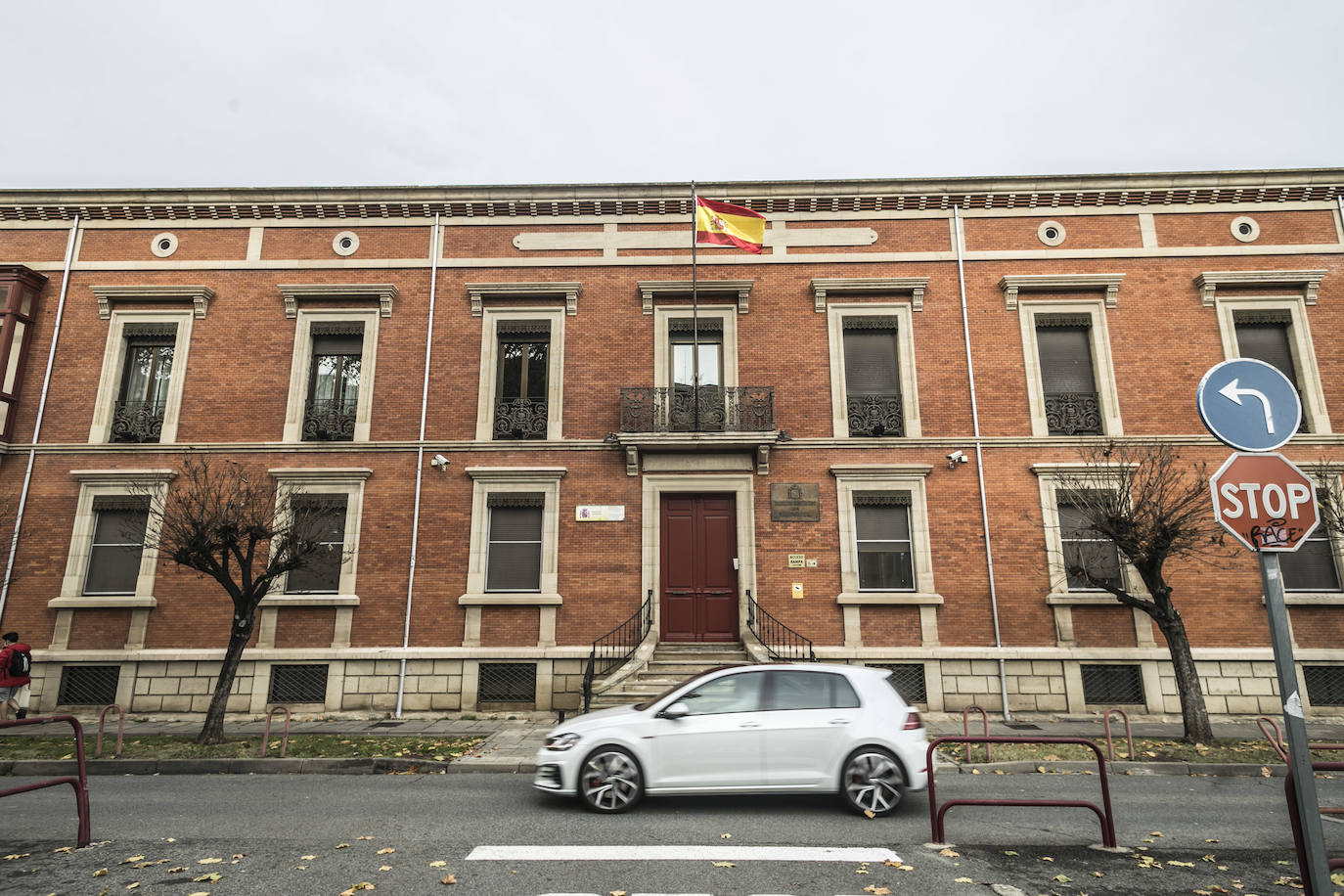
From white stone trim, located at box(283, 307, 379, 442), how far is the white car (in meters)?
10.4

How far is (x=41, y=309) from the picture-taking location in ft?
53.6

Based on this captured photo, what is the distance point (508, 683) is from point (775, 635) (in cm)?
528

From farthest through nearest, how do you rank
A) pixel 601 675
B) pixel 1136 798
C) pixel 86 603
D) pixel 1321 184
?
pixel 1321 184 → pixel 86 603 → pixel 601 675 → pixel 1136 798

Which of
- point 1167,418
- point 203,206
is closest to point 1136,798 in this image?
point 1167,418

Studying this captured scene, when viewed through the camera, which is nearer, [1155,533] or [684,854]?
[684,854]

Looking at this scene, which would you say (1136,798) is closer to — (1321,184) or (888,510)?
(888,510)

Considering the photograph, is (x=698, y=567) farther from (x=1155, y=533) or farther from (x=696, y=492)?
(x=1155, y=533)

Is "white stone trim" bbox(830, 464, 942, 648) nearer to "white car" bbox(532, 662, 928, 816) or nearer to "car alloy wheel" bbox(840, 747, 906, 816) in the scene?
"white car" bbox(532, 662, 928, 816)

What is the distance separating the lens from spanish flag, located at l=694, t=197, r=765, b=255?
15031 millimetres

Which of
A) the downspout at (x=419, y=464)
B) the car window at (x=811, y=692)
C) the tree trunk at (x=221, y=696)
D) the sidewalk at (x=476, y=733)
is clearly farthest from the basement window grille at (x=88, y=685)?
the car window at (x=811, y=692)

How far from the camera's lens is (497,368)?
52.5ft

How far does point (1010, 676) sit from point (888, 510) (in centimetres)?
382

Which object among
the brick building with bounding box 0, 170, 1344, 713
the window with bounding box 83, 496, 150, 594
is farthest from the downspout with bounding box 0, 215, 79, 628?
the window with bounding box 83, 496, 150, 594

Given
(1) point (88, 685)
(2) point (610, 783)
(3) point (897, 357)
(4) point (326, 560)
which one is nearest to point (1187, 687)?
(3) point (897, 357)
